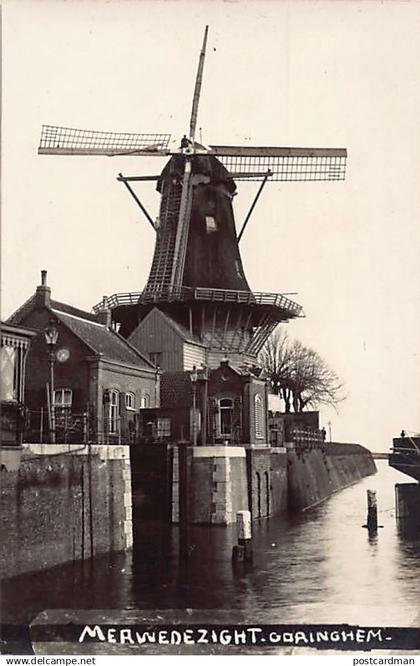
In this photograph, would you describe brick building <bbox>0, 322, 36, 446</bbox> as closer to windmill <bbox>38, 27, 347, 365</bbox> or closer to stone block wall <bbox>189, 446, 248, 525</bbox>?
stone block wall <bbox>189, 446, 248, 525</bbox>

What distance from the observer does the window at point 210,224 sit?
35.8m

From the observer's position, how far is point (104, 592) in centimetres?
1669

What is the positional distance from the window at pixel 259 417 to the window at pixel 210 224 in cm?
838

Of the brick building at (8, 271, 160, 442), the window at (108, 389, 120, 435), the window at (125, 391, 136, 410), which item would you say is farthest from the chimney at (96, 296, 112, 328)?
the window at (108, 389, 120, 435)

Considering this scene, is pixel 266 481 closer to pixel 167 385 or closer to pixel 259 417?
pixel 259 417

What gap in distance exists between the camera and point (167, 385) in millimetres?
33312

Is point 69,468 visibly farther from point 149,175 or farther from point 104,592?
point 149,175

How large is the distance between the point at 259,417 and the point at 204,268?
24.7ft

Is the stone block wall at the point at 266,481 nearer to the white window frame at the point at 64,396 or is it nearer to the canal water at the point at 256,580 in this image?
the canal water at the point at 256,580

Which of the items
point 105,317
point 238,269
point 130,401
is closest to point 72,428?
point 130,401

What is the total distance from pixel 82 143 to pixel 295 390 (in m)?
32.4

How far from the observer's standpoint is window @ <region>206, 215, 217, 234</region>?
35.8m

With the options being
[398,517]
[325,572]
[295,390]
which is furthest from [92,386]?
[295,390]

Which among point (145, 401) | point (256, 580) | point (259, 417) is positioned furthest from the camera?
point (259, 417)
